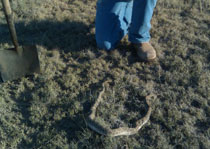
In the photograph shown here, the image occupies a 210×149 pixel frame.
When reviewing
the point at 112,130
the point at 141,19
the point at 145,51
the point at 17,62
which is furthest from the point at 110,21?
the point at 112,130

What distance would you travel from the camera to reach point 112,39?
3705mm

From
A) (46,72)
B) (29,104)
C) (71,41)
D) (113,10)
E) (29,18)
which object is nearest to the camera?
(29,104)

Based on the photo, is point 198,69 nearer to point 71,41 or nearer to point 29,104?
point 71,41

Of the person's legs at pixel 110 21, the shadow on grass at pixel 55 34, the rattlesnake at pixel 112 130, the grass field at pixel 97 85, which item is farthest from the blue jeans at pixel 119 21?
the rattlesnake at pixel 112 130

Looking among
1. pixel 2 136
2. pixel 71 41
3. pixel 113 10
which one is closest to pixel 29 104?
pixel 2 136

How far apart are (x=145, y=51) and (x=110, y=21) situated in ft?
2.25

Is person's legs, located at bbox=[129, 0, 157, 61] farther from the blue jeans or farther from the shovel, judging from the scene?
the shovel

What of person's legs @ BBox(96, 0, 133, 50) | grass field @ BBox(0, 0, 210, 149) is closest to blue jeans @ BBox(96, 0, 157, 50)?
person's legs @ BBox(96, 0, 133, 50)

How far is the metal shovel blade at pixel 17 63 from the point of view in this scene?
9.95ft

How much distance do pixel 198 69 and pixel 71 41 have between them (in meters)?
1.95

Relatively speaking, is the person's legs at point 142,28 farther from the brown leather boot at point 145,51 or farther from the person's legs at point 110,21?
the person's legs at point 110,21

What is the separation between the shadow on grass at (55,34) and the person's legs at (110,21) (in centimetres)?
28

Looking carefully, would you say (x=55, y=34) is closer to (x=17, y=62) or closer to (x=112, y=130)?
(x=17, y=62)

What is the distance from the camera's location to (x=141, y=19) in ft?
11.3
